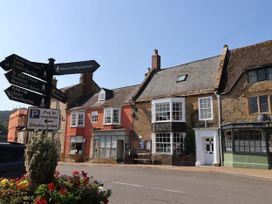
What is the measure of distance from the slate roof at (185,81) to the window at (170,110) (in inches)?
38.6

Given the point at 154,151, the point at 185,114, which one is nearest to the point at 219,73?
the point at 185,114

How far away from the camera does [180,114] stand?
969 inches

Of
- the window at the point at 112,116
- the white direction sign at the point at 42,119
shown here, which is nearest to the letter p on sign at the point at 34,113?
the white direction sign at the point at 42,119

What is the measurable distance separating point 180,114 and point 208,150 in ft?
13.6

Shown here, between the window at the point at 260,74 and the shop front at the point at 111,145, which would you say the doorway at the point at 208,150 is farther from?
the shop front at the point at 111,145

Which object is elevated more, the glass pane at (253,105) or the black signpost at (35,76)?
the glass pane at (253,105)

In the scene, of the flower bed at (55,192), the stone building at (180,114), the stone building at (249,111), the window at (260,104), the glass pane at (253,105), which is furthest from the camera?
the stone building at (180,114)

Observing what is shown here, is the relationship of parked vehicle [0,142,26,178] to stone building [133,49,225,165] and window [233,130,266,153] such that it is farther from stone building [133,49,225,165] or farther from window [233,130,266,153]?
stone building [133,49,225,165]

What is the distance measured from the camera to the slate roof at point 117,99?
31019 mm

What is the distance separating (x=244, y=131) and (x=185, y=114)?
5742mm

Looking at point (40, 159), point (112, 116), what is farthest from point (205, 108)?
point (40, 159)

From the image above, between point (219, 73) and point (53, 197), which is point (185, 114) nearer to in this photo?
point (219, 73)

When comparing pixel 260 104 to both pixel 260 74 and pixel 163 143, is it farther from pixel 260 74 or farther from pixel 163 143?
pixel 163 143

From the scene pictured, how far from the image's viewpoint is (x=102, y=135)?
30.4 metres
